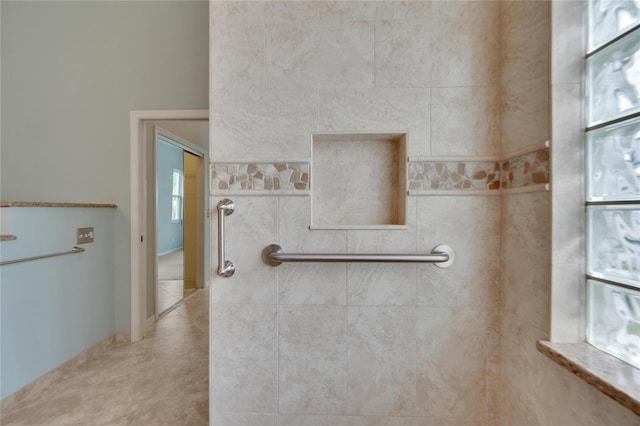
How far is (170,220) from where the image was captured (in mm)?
6258

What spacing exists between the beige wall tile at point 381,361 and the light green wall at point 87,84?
2.04 meters

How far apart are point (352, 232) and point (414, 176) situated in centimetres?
34

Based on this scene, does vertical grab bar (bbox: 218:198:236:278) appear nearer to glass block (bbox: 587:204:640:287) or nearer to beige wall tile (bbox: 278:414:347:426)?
beige wall tile (bbox: 278:414:347:426)

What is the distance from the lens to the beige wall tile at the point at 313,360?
1.05m

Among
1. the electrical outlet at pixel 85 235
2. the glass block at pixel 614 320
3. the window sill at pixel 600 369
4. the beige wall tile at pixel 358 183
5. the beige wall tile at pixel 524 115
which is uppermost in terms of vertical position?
the beige wall tile at pixel 524 115

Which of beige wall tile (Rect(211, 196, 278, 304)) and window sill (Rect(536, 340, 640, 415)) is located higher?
beige wall tile (Rect(211, 196, 278, 304))

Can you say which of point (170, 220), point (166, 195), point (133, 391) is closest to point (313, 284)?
point (133, 391)

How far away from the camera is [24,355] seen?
1.47m

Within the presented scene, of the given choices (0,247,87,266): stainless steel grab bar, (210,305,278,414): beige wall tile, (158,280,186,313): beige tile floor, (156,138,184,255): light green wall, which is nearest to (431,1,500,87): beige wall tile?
(210,305,278,414): beige wall tile

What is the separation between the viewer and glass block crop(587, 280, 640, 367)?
0.68 meters

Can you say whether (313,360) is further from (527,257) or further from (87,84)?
(87,84)

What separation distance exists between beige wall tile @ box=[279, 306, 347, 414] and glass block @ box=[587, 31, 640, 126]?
1.08m

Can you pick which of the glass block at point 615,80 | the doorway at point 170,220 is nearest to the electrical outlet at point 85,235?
the doorway at point 170,220

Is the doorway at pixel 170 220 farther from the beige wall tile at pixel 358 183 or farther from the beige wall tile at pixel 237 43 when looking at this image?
the beige wall tile at pixel 358 183
